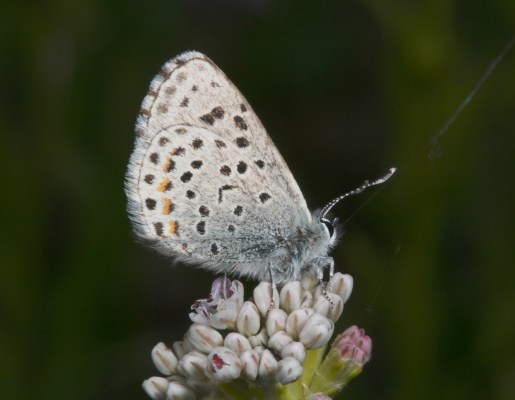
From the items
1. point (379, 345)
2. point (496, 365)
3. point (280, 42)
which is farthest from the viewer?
point (280, 42)

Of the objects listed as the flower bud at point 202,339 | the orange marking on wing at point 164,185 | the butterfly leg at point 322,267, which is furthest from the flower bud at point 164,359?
the orange marking on wing at point 164,185

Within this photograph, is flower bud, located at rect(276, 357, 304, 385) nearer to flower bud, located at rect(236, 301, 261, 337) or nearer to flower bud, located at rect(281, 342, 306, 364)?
flower bud, located at rect(281, 342, 306, 364)

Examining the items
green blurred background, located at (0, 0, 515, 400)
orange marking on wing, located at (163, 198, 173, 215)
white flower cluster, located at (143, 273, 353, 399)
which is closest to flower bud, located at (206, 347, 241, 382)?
white flower cluster, located at (143, 273, 353, 399)

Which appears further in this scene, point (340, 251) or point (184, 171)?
point (340, 251)

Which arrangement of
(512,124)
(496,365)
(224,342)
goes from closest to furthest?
(224,342) → (496,365) → (512,124)

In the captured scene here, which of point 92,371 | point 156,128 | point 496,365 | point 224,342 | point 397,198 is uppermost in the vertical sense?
point 156,128

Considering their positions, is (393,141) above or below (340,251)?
above

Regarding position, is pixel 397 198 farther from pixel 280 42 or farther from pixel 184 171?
pixel 280 42

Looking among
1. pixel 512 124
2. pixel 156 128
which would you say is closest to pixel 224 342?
pixel 156 128
